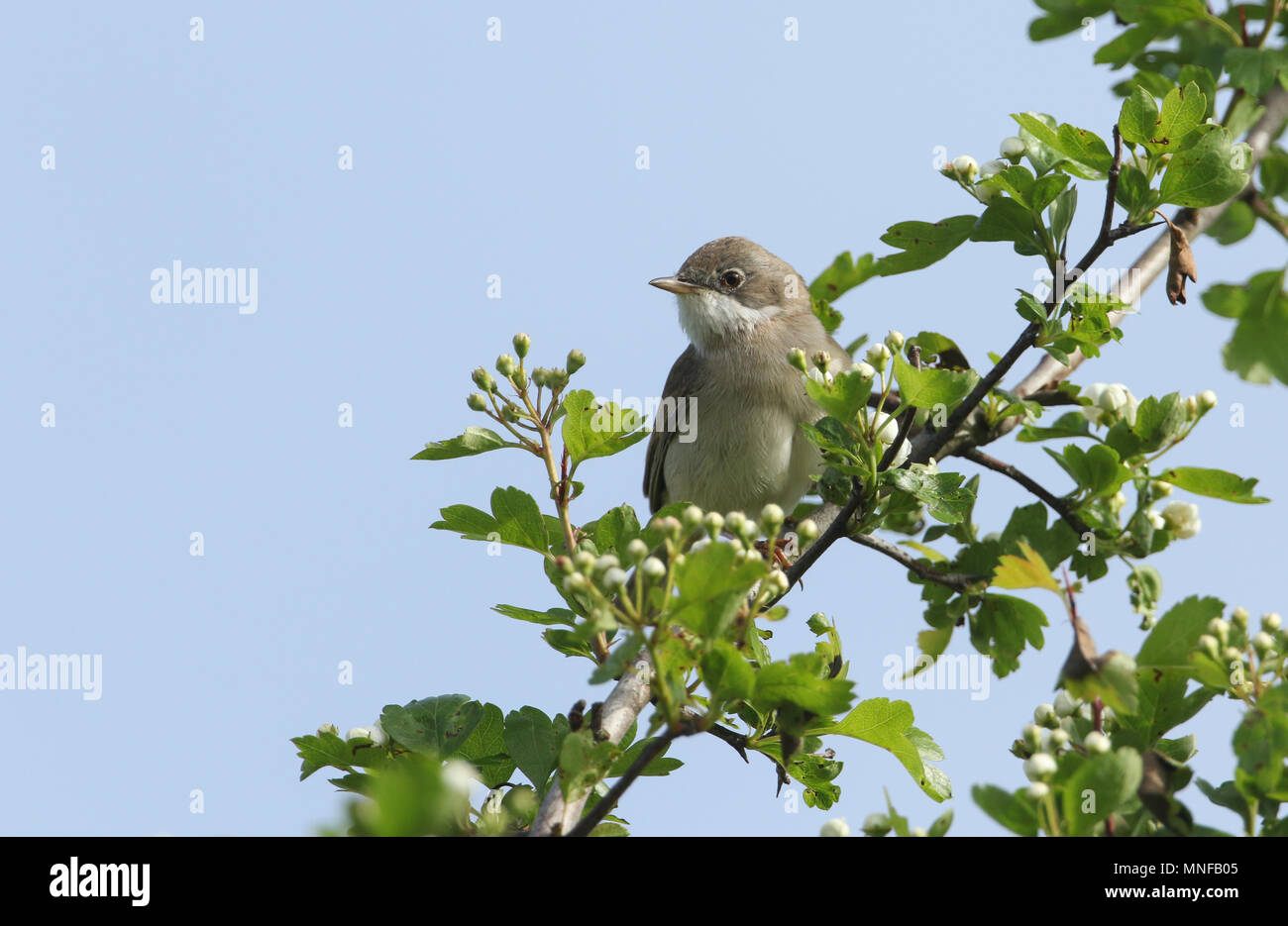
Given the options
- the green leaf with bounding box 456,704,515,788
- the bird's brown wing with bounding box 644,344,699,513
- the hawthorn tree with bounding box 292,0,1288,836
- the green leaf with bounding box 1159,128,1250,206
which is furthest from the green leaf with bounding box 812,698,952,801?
the bird's brown wing with bounding box 644,344,699,513

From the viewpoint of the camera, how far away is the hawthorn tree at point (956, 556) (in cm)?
249

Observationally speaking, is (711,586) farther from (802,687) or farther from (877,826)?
(877,826)

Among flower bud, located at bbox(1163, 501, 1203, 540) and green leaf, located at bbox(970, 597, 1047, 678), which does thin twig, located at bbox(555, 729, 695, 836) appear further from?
flower bud, located at bbox(1163, 501, 1203, 540)

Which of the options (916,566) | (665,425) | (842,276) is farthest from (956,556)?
(665,425)

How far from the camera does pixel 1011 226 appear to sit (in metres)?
3.84

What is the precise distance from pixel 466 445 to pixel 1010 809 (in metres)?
2.21

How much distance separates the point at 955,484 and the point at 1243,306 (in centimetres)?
163

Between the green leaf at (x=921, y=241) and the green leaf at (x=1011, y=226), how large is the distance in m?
0.07

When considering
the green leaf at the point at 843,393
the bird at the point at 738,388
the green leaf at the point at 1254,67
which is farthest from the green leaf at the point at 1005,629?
the bird at the point at 738,388

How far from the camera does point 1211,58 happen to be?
4957 mm

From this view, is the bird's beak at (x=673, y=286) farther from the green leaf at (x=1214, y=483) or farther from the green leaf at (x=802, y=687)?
the green leaf at (x=802, y=687)
